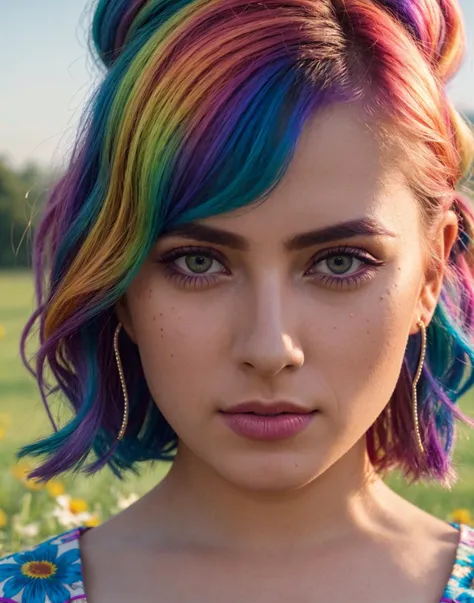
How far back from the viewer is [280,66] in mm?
2238

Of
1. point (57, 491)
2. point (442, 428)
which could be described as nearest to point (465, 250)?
point (442, 428)

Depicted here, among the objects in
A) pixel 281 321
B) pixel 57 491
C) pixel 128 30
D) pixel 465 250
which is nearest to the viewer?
pixel 281 321

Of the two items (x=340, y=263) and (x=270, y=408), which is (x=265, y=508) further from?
(x=340, y=263)

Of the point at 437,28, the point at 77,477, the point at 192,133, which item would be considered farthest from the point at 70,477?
the point at 437,28

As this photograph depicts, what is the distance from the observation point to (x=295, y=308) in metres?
2.22

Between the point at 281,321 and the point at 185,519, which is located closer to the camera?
the point at 281,321

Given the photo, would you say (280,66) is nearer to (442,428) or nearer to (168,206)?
(168,206)

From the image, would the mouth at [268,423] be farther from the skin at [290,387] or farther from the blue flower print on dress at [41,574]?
the blue flower print on dress at [41,574]

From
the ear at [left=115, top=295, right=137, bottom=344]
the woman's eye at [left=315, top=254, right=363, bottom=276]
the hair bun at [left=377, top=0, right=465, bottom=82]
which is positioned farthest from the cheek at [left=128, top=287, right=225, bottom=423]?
the hair bun at [left=377, top=0, right=465, bottom=82]

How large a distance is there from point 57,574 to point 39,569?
7 cm

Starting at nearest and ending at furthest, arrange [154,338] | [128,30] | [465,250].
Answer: [154,338] < [128,30] < [465,250]

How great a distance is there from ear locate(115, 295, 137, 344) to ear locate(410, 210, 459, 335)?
26.1 inches

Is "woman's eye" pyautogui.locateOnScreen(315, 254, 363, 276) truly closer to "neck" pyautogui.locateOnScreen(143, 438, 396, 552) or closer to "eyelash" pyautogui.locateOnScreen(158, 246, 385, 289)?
"eyelash" pyautogui.locateOnScreen(158, 246, 385, 289)

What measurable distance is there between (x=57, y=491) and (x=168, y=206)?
6.77 feet
